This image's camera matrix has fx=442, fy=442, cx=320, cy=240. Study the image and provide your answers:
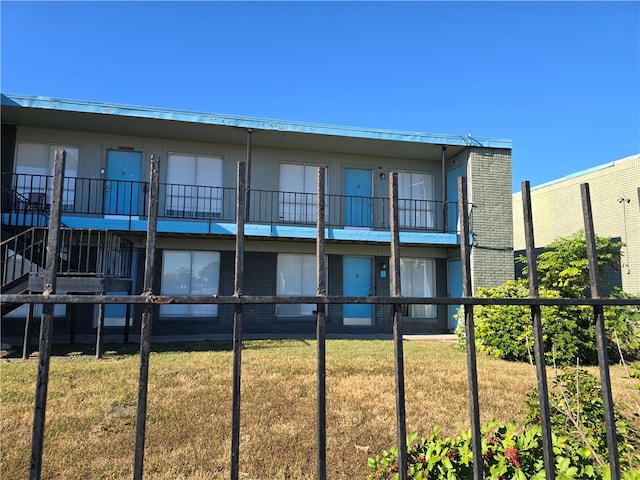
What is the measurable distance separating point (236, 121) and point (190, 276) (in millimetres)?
4976

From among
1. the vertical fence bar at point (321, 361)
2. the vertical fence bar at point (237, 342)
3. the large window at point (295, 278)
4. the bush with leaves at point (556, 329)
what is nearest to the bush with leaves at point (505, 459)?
the vertical fence bar at point (321, 361)

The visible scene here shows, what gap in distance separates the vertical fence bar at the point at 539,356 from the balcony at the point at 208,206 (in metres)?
10.8

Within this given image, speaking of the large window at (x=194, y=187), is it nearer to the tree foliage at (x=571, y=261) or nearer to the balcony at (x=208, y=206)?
the balcony at (x=208, y=206)

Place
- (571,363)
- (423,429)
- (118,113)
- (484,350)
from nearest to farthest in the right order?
1. (423,429)
2. (571,363)
3. (484,350)
4. (118,113)

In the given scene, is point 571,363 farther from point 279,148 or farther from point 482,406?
point 279,148

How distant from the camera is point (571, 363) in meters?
8.28

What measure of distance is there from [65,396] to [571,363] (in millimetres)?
8366

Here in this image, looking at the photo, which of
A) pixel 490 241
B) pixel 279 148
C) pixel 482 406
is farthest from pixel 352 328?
pixel 482 406

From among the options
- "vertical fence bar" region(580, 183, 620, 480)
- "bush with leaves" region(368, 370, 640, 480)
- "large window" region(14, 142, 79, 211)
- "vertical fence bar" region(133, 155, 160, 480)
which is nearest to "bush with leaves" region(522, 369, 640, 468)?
"bush with leaves" region(368, 370, 640, 480)

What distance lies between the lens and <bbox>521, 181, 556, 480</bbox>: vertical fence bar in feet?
6.72

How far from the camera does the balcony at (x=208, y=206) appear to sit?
1262 centimetres

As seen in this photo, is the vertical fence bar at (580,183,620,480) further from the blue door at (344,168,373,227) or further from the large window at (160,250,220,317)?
the blue door at (344,168,373,227)

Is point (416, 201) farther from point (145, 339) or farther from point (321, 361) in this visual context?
point (145, 339)

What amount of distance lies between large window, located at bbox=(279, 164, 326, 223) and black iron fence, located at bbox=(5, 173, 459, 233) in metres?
0.03
